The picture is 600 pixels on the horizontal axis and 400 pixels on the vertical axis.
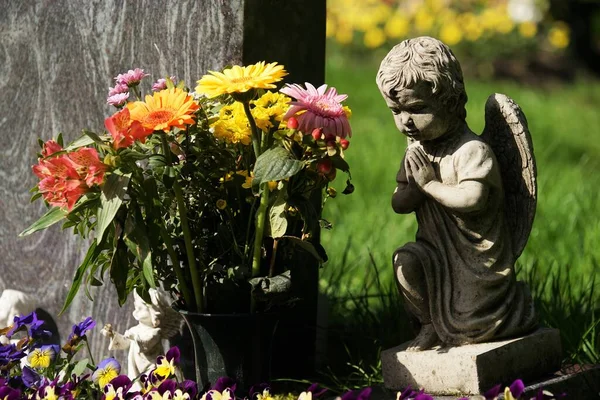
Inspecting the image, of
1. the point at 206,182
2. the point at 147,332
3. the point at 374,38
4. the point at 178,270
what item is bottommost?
the point at 147,332

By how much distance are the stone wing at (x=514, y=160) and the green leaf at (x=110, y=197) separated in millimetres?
1027

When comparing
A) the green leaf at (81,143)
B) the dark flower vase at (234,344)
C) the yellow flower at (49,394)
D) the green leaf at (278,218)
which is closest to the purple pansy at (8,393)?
the yellow flower at (49,394)

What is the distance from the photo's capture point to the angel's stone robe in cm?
287

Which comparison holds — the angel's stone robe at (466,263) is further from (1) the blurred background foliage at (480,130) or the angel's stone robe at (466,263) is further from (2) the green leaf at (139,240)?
(2) the green leaf at (139,240)

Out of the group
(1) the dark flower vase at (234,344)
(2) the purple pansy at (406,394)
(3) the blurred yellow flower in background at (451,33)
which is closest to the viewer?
(2) the purple pansy at (406,394)

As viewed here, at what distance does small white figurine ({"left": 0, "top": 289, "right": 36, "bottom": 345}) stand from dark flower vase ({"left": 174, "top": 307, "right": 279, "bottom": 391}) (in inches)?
36.5

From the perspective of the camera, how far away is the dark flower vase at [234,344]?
2895 mm

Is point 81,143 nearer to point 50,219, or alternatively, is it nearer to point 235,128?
point 50,219

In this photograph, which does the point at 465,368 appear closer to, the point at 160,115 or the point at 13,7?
the point at 160,115

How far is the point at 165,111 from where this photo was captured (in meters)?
2.69

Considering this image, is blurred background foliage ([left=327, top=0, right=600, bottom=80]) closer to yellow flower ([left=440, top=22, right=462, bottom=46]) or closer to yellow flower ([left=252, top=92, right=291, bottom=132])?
yellow flower ([left=440, top=22, right=462, bottom=46])

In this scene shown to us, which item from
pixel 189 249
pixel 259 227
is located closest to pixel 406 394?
pixel 259 227

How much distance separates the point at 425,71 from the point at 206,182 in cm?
67

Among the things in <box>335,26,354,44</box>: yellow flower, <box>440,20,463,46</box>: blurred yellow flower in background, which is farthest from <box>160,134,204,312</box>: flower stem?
<box>335,26,354,44</box>: yellow flower
